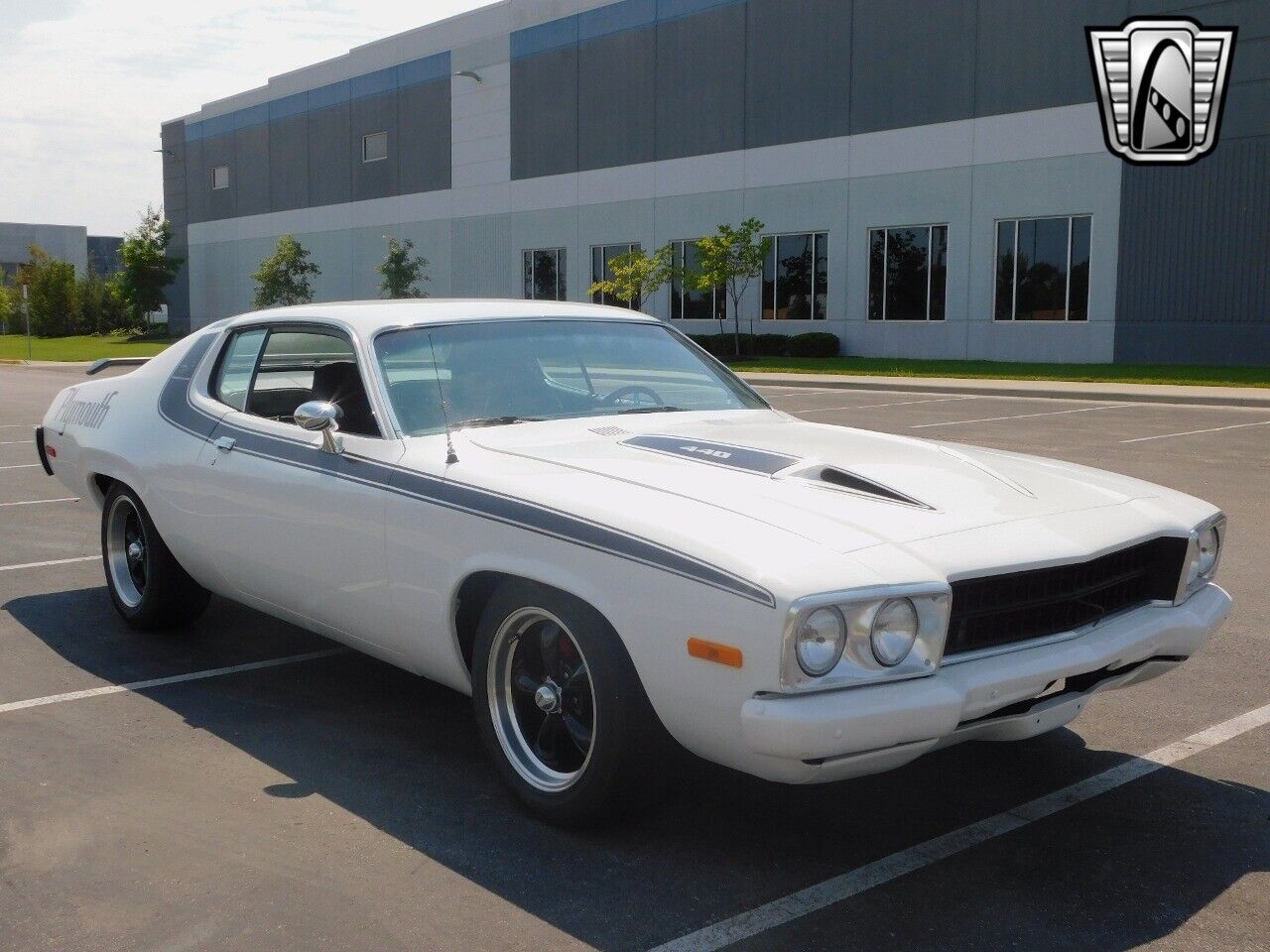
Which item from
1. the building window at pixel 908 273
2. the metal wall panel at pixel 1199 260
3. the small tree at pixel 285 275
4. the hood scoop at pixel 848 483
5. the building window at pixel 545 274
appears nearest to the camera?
the hood scoop at pixel 848 483

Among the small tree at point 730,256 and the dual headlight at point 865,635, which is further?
the small tree at point 730,256

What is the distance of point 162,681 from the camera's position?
539 cm

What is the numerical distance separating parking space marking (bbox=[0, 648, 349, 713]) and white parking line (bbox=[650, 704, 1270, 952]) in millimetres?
2982

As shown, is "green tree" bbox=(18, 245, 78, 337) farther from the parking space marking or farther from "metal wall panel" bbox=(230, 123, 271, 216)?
the parking space marking

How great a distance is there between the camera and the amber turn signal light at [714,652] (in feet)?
10.7

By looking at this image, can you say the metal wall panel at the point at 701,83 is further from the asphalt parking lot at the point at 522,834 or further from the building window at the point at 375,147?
the asphalt parking lot at the point at 522,834

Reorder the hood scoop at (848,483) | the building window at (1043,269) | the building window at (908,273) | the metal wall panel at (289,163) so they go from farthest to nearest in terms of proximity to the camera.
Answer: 1. the metal wall panel at (289,163)
2. the building window at (908,273)
3. the building window at (1043,269)
4. the hood scoop at (848,483)

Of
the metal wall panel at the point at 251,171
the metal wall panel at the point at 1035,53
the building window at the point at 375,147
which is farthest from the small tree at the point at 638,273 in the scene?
the metal wall panel at the point at 251,171

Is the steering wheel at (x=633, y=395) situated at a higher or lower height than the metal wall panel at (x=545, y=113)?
lower

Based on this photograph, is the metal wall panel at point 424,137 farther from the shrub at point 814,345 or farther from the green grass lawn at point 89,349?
the shrub at point 814,345

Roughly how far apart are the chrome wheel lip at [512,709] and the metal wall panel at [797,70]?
31536 millimetres

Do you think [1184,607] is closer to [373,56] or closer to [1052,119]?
[1052,119]

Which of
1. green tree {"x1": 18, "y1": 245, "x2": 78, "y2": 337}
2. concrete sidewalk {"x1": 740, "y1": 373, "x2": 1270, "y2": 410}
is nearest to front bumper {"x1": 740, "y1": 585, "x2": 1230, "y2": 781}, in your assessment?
concrete sidewalk {"x1": 740, "y1": 373, "x2": 1270, "y2": 410}

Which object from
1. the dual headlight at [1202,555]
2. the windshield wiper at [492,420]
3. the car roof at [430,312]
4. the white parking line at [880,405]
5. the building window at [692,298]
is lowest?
the white parking line at [880,405]
